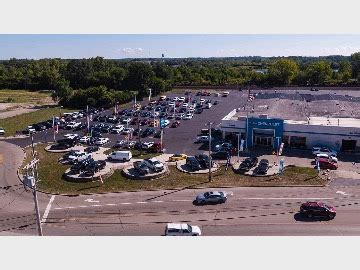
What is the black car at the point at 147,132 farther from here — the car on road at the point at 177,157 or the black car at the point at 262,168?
the black car at the point at 262,168

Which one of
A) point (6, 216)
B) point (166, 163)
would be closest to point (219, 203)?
point (166, 163)

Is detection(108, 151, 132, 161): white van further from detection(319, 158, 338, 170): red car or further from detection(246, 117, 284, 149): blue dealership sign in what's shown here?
detection(319, 158, 338, 170): red car

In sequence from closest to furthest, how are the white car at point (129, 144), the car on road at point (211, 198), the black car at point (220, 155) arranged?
the car on road at point (211, 198) < the black car at point (220, 155) < the white car at point (129, 144)

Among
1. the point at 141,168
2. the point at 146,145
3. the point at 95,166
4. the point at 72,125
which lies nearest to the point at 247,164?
the point at 141,168

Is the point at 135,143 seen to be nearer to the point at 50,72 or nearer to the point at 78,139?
the point at 78,139

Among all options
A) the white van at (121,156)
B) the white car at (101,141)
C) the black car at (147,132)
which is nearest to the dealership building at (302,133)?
the black car at (147,132)
